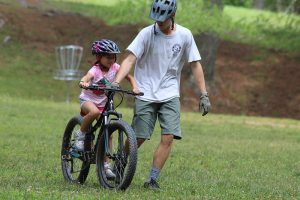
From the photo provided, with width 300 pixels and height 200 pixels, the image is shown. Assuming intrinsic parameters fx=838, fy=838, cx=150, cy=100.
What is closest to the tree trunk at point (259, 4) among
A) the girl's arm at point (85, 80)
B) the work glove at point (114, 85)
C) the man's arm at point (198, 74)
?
the man's arm at point (198, 74)

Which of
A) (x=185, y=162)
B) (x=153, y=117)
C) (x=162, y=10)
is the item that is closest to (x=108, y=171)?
(x=153, y=117)

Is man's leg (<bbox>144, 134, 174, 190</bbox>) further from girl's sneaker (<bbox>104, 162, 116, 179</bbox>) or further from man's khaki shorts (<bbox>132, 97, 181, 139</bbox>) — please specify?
girl's sneaker (<bbox>104, 162, 116, 179</bbox>)

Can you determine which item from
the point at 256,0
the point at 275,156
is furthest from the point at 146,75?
the point at 256,0

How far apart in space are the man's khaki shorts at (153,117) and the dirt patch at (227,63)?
72.3 ft

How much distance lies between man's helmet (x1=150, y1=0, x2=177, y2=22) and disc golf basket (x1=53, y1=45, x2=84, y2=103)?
19.7 m

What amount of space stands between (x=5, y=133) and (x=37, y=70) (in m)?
16.8

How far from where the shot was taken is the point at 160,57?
930cm

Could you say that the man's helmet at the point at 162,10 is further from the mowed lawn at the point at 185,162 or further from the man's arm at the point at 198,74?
the mowed lawn at the point at 185,162

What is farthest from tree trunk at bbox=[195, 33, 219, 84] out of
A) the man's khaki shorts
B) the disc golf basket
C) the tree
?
the man's khaki shorts

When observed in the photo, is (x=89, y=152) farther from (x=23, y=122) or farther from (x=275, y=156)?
(x=23, y=122)

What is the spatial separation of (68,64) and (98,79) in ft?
75.8

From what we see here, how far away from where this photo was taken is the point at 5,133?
16.5 meters

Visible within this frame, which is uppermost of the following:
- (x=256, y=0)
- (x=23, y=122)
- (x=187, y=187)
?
(x=187, y=187)

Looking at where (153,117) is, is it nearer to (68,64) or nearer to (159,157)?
(159,157)
